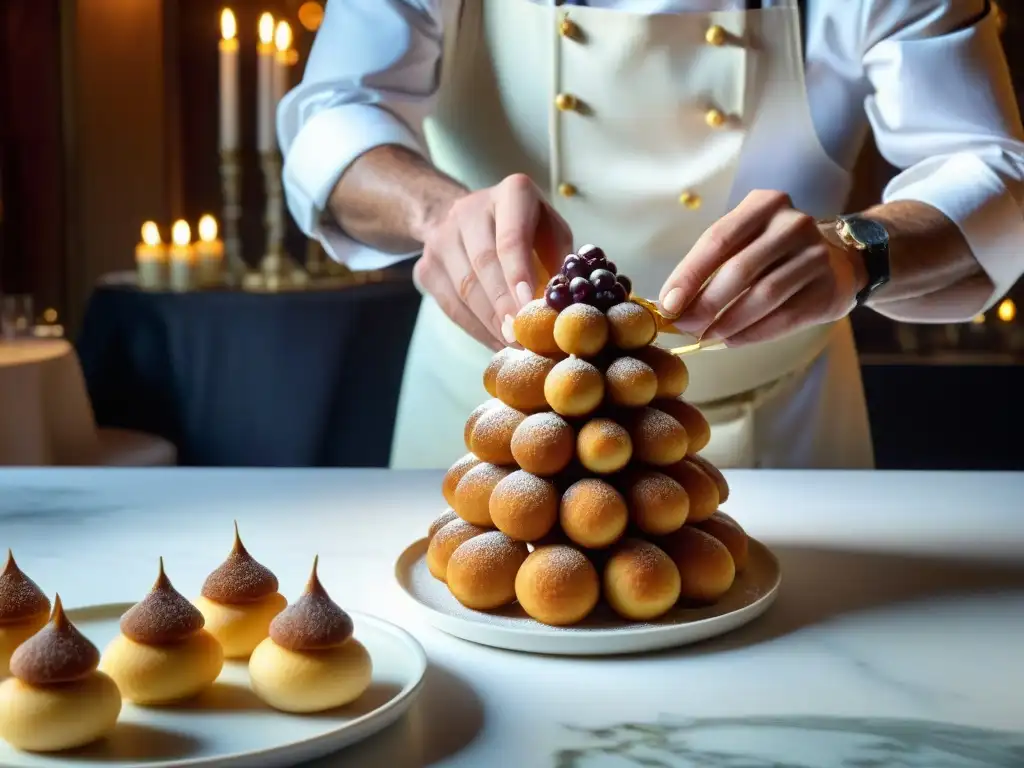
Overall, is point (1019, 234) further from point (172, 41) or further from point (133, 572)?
point (172, 41)

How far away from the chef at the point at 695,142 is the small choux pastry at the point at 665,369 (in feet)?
1.00

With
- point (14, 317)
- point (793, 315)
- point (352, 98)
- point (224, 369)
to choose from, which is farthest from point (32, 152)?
point (793, 315)

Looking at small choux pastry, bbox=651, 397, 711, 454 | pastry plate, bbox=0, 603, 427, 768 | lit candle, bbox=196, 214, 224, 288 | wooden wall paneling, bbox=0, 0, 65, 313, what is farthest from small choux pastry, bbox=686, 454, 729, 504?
wooden wall paneling, bbox=0, 0, 65, 313

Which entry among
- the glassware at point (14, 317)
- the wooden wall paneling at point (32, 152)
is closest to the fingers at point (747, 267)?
the glassware at point (14, 317)

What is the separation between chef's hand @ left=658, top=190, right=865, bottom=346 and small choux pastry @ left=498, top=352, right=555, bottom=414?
0.39ft

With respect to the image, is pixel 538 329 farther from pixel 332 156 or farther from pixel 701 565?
pixel 332 156

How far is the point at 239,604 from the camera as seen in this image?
69cm

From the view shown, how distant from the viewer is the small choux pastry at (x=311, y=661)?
0.59 m

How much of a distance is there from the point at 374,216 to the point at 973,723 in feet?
2.75

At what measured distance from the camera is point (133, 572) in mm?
904

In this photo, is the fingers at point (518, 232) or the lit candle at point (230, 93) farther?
the lit candle at point (230, 93)

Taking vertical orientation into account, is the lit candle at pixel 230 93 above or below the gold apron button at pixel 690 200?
above

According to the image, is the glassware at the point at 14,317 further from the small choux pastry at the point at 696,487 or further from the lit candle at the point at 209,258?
the small choux pastry at the point at 696,487

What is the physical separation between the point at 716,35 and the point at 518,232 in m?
0.48
